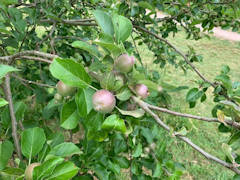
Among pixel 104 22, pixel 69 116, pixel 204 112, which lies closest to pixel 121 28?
pixel 104 22

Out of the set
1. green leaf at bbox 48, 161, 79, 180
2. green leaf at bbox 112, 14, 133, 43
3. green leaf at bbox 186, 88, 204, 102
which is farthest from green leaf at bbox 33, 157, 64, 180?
green leaf at bbox 186, 88, 204, 102

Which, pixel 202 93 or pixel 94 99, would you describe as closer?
pixel 94 99

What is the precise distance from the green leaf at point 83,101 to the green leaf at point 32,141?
206 millimetres

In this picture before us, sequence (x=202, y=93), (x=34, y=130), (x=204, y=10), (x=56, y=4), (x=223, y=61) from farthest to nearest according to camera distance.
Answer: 1. (x=223, y=61)
2. (x=204, y=10)
3. (x=56, y=4)
4. (x=202, y=93)
5. (x=34, y=130)

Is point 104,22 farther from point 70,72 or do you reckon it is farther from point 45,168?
point 45,168

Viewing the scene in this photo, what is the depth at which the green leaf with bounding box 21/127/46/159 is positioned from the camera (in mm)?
758

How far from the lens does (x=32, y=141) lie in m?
0.77

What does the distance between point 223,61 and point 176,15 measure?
4319 mm

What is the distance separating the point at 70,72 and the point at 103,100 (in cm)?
11

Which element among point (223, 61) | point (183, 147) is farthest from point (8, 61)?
point (223, 61)

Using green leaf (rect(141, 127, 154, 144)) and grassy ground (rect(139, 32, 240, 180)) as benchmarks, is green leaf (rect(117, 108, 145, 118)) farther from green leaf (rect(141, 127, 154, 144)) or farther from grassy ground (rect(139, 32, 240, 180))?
green leaf (rect(141, 127, 154, 144))

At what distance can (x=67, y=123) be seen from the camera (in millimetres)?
715

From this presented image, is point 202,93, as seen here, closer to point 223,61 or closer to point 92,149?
point 92,149

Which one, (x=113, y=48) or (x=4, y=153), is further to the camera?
(x=4, y=153)
